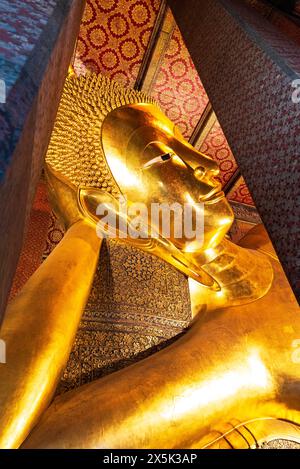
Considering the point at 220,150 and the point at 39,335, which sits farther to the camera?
the point at 220,150

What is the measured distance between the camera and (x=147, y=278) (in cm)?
176

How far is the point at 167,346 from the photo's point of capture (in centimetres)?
155

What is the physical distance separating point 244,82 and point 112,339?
1059 mm

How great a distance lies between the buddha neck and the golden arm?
0.55 m

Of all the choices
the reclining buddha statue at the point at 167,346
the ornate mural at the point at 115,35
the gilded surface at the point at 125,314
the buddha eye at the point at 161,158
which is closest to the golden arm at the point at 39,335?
the reclining buddha statue at the point at 167,346

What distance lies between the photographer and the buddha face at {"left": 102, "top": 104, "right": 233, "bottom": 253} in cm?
158

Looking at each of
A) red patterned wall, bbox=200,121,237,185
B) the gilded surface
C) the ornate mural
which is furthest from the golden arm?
red patterned wall, bbox=200,121,237,185

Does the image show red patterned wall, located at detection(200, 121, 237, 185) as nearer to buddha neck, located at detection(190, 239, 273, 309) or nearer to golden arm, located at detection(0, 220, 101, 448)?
buddha neck, located at detection(190, 239, 273, 309)

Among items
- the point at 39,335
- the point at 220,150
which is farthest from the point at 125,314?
the point at 220,150

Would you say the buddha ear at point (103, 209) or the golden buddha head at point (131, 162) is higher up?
the golden buddha head at point (131, 162)

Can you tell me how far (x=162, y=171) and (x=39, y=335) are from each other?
33.2 inches

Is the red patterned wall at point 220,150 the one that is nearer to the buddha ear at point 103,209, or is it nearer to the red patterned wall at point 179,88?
the red patterned wall at point 179,88

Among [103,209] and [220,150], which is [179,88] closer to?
[220,150]

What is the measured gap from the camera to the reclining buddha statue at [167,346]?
3.68 ft
